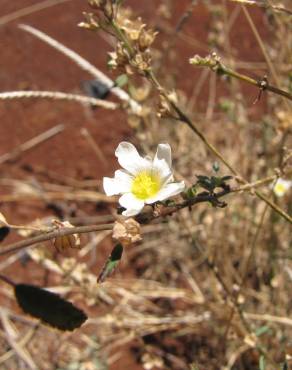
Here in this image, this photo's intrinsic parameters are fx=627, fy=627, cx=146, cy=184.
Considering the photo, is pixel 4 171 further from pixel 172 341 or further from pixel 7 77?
pixel 172 341

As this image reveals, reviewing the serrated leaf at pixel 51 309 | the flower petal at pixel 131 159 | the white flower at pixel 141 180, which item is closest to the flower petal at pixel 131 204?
the white flower at pixel 141 180

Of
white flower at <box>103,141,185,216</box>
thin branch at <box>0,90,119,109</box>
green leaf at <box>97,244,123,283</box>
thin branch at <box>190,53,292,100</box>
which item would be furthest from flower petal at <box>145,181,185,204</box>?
thin branch at <box>0,90,119,109</box>

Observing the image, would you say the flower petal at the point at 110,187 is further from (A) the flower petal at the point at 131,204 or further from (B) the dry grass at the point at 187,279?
(B) the dry grass at the point at 187,279

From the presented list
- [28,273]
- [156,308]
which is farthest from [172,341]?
[28,273]

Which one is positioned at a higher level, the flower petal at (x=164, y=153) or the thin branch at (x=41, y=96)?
the thin branch at (x=41, y=96)

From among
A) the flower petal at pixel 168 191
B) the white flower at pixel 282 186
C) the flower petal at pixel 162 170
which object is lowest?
the flower petal at pixel 168 191

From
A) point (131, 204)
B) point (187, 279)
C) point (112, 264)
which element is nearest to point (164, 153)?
point (131, 204)

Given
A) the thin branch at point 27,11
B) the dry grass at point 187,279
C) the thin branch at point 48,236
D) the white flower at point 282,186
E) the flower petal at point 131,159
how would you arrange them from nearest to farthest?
the thin branch at point 48,236 < the flower petal at point 131,159 < the dry grass at point 187,279 < the white flower at point 282,186 < the thin branch at point 27,11

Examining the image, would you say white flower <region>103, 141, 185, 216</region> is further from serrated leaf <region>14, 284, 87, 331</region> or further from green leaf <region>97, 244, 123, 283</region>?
serrated leaf <region>14, 284, 87, 331</region>
